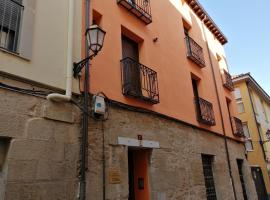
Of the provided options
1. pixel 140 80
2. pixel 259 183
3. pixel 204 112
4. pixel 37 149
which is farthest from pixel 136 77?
pixel 259 183

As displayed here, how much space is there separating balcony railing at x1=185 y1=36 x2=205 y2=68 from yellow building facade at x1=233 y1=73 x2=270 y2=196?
8902 millimetres

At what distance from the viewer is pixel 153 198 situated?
5238mm

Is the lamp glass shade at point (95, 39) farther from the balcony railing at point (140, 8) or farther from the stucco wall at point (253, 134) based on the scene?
the stucco wall at point (253, 134)

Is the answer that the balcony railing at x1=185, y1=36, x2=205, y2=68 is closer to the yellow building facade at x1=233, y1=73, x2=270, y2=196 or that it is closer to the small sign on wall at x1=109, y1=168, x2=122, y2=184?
the small sign on wall at x1=109, y1=168, x2=122, y2=184

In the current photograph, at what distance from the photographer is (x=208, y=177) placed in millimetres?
7949

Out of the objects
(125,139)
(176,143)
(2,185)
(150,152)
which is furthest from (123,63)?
(2,185)

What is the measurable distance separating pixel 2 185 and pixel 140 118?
3076mm

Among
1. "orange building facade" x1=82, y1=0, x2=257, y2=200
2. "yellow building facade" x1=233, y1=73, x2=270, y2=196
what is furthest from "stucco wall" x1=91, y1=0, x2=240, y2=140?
"yellow building facade" x1=233, y1=73, x2=270, y2=196

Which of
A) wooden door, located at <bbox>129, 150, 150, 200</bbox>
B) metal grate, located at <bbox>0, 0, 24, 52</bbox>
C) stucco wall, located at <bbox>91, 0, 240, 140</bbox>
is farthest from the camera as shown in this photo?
wooden door, located at <bbox>129, 150, 150, 200</bbox>

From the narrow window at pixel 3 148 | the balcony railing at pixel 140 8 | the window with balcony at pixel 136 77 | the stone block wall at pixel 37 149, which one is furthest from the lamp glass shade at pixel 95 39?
Answer: the balcony railing at pixel 140 8

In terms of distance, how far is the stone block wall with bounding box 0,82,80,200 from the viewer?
10.7ft

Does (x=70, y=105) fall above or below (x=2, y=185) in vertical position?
above

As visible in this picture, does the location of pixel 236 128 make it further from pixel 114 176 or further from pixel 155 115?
pixel 114 176

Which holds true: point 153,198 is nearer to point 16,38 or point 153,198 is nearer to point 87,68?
point 87,68
